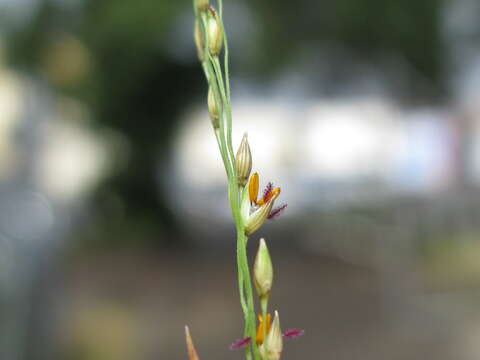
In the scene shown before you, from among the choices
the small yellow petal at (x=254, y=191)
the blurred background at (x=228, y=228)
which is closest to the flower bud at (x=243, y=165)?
the small yellow petal at (x=254, y=191)

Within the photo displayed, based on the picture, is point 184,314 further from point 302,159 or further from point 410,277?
point 302,159

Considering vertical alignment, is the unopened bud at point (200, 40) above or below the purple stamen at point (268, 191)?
above

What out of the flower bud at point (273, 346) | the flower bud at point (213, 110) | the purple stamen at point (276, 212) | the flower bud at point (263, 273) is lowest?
the flower bud at point (273, 346)

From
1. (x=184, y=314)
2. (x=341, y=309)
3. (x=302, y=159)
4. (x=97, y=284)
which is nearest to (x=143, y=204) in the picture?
(x=97, y=284)

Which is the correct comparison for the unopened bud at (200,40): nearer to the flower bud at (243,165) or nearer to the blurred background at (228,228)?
the flower bud at (243,165)

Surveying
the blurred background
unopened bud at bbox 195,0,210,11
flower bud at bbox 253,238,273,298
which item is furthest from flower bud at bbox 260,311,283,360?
the blurred background

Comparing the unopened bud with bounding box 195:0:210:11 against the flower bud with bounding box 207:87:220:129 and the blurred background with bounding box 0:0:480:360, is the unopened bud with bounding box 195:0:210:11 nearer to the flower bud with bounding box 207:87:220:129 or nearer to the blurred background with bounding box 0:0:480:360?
the flower bud with bounding box 207:87:220:129

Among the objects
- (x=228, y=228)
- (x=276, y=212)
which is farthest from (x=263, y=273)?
(x=228, y=228)
